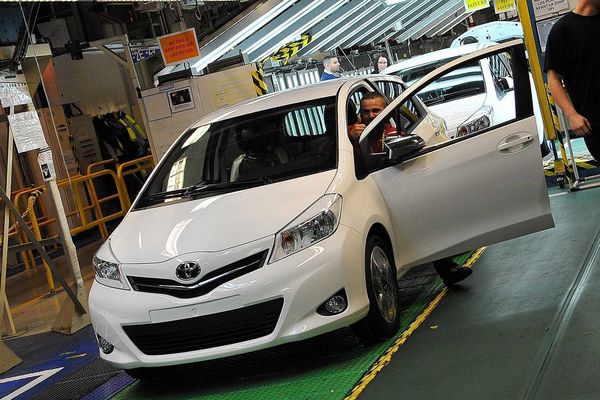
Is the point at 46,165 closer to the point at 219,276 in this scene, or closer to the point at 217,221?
the point at 217,221

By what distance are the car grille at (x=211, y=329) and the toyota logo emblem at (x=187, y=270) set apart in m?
0.23

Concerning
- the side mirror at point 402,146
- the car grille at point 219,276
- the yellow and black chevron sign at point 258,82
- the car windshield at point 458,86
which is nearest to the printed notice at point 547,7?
the car windshield at point 458,86

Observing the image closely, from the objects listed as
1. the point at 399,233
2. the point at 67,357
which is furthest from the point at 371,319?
the point at 67,357

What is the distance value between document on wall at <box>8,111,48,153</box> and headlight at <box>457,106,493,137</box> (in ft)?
14.1

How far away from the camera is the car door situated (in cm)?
585

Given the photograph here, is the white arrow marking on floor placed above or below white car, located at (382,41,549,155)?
below

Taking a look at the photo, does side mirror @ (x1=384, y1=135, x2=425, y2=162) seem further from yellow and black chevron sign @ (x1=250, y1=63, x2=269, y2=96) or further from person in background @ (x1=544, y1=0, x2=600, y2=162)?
yellow and black chevron sign @ (x1=250, y1=63, x2=269, y2=96)

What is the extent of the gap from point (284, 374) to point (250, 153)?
153 cm

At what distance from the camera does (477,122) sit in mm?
10094

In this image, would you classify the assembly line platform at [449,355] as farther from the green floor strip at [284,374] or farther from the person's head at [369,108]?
the person's head at [369,108]

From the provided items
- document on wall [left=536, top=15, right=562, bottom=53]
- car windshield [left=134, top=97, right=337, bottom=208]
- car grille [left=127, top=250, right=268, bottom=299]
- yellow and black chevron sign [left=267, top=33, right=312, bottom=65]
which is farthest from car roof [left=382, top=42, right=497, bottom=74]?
car grille [left=127, top=250, right=268, bottom=299]

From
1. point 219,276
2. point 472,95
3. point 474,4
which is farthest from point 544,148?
point 474,4

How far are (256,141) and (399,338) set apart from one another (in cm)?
162

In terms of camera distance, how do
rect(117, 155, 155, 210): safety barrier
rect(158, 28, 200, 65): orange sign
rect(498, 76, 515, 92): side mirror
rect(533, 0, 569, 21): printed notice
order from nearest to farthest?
1. rect(533, 0, 569, 21): printed notice
2. rect(498, 76, 515, 92): side mirror
3. rect(158, 28, 200, 65): orange sign
4. rect(117, 155, 155, 210): safety barrier
